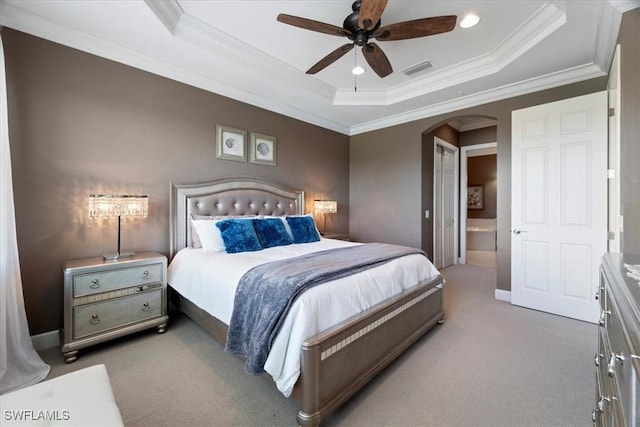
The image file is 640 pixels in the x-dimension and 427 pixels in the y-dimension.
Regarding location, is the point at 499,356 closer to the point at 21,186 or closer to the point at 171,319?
the point at 171,319

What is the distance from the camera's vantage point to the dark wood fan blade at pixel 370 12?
70.3 inches

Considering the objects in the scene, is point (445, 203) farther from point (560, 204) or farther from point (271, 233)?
point (271, 233)

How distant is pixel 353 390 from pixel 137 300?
6.67ft

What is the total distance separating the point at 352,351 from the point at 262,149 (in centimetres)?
308

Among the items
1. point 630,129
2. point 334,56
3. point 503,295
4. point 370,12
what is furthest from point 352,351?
point 503,295

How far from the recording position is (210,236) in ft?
9.36

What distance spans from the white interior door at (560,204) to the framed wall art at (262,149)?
3.23 meters

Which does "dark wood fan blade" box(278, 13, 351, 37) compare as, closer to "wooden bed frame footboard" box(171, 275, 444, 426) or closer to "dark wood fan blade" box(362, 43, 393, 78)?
"dark wood fan blade" box(362, 43, 393, 78)

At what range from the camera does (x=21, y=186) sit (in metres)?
2.24

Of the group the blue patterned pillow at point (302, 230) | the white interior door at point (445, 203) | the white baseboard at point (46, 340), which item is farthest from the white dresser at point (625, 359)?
the white interior door at point (445, 203)

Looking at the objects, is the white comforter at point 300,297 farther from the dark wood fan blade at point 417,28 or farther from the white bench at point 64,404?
the dark wood fan blade at point 417,28

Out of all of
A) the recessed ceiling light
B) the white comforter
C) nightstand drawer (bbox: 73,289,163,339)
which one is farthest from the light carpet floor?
the recessed ceiling light

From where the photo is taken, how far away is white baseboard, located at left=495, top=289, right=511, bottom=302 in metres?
3.50

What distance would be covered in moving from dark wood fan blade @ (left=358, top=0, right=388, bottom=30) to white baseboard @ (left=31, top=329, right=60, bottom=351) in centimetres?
364
